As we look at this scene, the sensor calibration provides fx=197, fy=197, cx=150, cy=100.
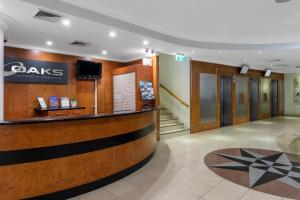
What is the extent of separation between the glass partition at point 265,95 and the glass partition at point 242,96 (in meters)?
2.01

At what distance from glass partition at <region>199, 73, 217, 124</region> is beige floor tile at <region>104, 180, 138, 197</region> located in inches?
228

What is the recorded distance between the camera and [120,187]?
3477 millimetres

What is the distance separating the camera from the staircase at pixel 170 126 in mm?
7609

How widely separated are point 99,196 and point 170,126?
5.05 m

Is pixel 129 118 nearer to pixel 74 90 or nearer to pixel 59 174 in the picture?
pixel 59 174

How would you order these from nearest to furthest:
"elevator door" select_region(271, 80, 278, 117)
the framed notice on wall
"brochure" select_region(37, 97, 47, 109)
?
1. "brochure" select_region(37, 97, 47, 109)
2. "elevator door" select_region(271, 80, 278, 117)
3. the framed notice on wall

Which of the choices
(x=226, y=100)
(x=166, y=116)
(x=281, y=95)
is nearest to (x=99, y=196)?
(x=166, y=116)

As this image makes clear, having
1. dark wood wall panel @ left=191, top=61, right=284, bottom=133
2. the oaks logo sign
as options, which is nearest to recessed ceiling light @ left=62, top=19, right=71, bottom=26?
the oaks logo sign

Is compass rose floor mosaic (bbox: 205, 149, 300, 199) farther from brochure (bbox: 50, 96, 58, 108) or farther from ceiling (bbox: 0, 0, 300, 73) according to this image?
brochure (bbox: 50, 96, 58, 108)

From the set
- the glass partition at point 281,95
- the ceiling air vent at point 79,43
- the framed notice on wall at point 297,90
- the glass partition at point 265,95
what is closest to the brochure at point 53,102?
the ceiling air vent at point 79,43

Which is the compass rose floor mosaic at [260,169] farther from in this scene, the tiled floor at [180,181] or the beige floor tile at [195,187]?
the beige floor tile at [195,187]

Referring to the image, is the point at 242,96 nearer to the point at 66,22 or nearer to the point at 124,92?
the point at 124,92

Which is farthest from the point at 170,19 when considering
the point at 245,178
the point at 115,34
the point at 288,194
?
the point at 288,194

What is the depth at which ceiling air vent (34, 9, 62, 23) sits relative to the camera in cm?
367
